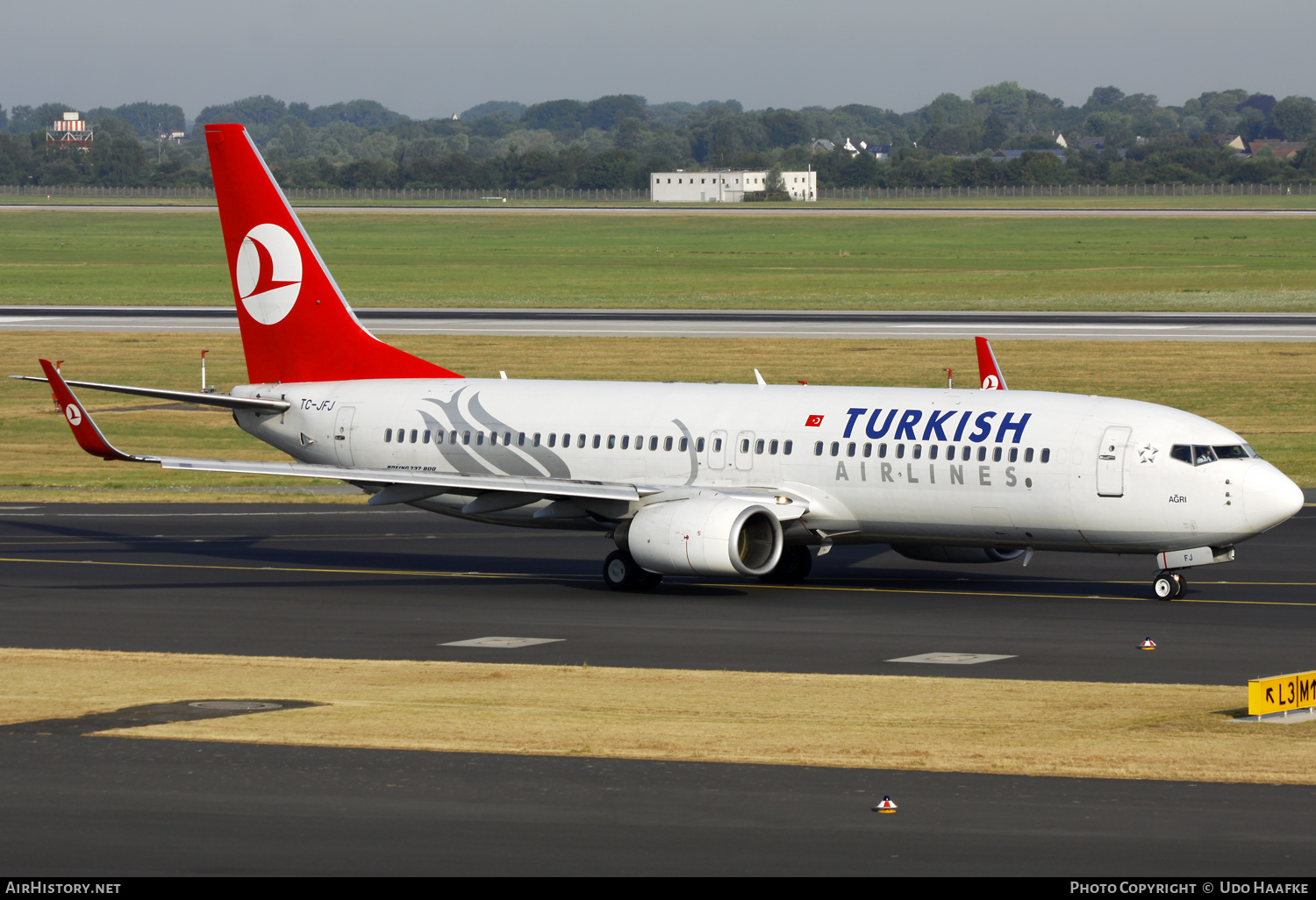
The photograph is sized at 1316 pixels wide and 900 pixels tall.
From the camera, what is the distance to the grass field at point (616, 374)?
65.9 metres

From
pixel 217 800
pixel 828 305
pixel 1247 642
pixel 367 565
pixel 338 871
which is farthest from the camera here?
pixel 828 305

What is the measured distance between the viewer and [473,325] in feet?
336

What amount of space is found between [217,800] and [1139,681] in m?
15.0

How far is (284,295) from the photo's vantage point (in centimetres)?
4619

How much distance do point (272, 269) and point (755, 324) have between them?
57.9 meters

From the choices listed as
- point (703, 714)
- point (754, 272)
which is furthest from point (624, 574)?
point (754, 272)

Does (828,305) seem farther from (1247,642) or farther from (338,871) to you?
(338,871)

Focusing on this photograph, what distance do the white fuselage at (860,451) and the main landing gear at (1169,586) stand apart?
77 centimetres

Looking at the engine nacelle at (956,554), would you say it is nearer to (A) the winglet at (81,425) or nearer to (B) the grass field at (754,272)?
(A) the winglet at (81,425)

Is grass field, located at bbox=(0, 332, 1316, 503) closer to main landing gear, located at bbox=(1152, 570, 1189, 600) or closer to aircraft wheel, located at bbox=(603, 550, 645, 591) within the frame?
aircraft wheel, located at bbox=(603, 550, 645, 591)

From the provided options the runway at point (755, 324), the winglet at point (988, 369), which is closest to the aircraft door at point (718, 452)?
the winglet at point (988, 369)

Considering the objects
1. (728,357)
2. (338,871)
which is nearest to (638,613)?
(338,871)

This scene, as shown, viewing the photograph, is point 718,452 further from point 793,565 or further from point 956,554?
point 956,554
